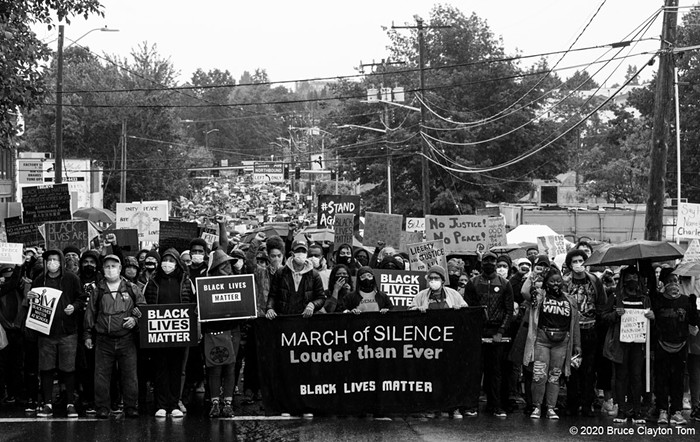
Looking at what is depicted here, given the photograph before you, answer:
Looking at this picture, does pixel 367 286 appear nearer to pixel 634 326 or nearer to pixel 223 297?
pixel 223 297

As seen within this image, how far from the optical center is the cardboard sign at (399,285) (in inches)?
508

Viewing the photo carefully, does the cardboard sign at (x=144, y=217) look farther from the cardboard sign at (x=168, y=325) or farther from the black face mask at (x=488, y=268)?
the black face mask at (x=488, y=268)

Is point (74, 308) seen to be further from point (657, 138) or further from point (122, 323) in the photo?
point (657, 138)

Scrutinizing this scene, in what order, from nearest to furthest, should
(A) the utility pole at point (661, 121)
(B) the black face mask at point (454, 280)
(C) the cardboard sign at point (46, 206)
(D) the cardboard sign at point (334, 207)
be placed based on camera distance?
(B) the black face mask at point (454, 280) < (C) the cardboard sign at point (46, 206) < (A) the utility pole at point (661, 121) < (D) the cardboard sign at point (334, 207)

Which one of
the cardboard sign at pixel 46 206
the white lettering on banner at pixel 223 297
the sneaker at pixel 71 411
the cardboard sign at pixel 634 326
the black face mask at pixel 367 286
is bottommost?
the sneaker at pixel 71 411

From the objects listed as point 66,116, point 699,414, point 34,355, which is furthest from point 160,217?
point 66,116

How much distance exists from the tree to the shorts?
5.07 meters

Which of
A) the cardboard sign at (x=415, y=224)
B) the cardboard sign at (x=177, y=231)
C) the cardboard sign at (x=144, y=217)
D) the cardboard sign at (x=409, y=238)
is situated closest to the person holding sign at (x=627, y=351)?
the cardboard sign at (x=177, y=231)

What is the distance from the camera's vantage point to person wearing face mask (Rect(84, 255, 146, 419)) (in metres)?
11.5

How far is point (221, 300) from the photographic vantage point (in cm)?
1161

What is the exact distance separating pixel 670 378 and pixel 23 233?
1094 cm

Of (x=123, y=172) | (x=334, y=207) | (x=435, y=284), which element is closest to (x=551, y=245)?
(x=334, y=207)

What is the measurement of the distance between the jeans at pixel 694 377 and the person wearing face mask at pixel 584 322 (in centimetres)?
110

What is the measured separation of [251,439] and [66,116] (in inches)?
1999
